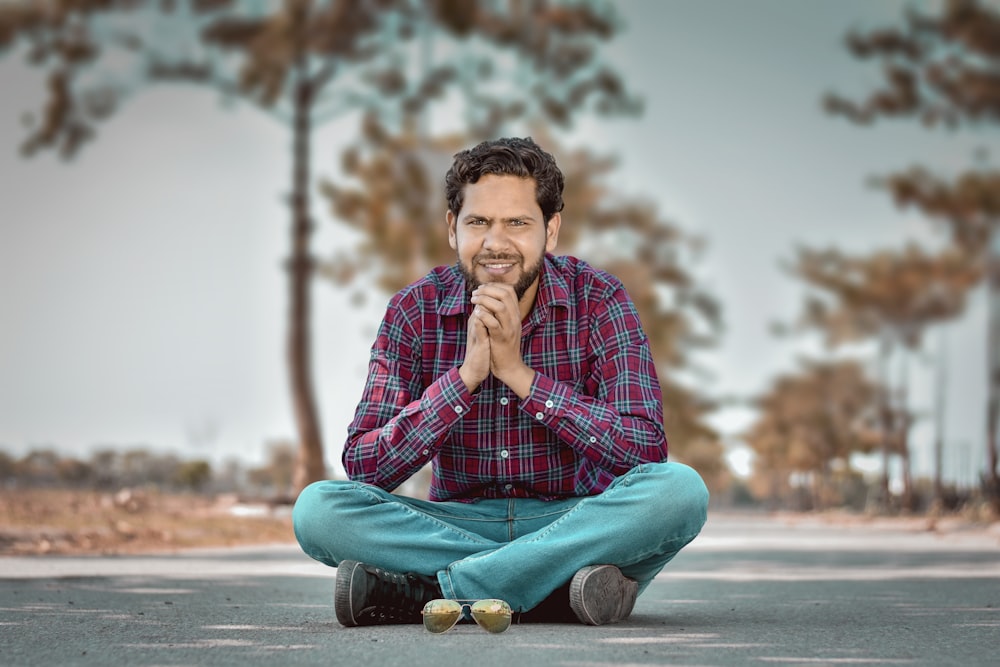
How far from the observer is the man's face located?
410 cm

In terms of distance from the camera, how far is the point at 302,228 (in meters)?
16.2

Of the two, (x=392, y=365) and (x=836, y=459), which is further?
(x=836, y=459)

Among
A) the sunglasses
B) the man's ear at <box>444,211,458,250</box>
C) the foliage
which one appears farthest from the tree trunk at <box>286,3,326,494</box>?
the foliage

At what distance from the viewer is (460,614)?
11.9 ft

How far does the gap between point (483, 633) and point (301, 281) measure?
1277 centimetres

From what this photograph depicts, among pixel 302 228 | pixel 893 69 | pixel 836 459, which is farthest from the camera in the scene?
pixel 836 459

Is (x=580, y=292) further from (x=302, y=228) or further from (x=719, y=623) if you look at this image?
(x=302, y=228)

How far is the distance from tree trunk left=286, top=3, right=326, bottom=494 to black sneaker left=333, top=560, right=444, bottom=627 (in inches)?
456

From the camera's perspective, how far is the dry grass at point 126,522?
8.99m

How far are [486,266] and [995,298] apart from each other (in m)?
20.2

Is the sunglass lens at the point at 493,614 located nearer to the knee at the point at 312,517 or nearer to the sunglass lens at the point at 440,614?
the sunglass lens at the point at 440,614

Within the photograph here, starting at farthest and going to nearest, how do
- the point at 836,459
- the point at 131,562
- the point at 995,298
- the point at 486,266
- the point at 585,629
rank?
the point at 836,459
the point at 995,298
the point at 131,562
the point at 486,266
the point at 585,629

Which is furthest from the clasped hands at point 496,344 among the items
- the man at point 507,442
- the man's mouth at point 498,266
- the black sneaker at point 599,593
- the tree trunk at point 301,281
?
the tree trunk at point 301,281

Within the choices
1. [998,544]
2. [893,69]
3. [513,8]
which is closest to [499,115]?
[513,8]
